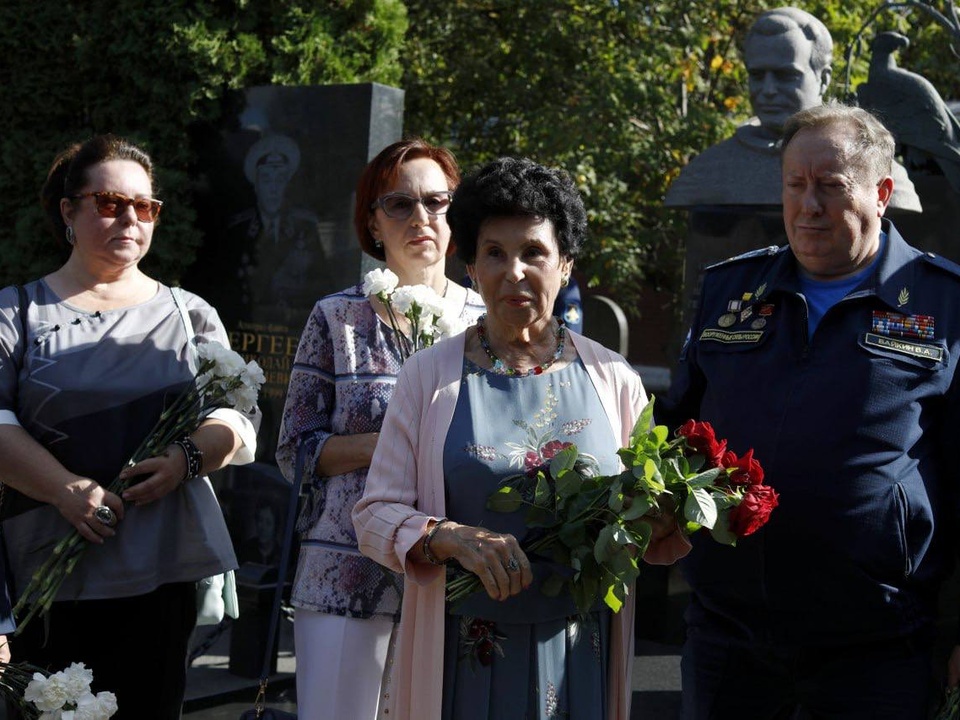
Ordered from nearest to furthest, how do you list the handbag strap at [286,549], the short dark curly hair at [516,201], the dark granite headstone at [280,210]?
1. the short dark curly hair at [516,201]
2. the handbag strap at [286,549]
3. the dark granite headstone at [280,210]

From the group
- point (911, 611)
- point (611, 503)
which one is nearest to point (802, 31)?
point (911, 611)

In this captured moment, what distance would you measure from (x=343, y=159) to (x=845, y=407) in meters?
4.85

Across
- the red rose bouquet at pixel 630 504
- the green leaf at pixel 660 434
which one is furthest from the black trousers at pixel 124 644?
the green leaf at pixel 660 434

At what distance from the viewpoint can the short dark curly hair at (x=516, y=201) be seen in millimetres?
2918

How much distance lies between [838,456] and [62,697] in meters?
1.96

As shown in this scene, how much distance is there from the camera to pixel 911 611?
118 inches

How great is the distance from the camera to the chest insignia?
306 cm

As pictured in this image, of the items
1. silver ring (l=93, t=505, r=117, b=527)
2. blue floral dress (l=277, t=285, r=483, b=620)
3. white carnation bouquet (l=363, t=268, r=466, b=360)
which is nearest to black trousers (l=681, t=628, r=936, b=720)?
blue floral dress (l=277, t=285, r=483, b=620)

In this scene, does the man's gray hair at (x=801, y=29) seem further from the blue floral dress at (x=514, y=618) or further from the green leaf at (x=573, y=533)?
the green leaf at (x=573, y=533)

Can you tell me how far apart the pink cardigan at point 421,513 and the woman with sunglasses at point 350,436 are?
62 centimetres

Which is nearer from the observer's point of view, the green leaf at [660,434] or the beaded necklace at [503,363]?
the green leaf at [660,434]

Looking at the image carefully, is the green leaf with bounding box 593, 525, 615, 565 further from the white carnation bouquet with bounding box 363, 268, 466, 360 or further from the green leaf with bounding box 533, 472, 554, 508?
the white carnation bouquet with bounding box 363, 268, 466, 360

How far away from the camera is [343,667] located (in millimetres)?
3465

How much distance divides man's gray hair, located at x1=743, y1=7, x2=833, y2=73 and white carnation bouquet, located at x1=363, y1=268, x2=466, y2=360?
13.3 feet
